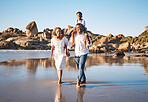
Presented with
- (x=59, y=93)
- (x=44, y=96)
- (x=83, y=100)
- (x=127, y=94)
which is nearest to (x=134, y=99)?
(x=127, y=94)

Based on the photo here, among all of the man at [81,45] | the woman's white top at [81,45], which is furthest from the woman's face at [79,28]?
the woman's white top at [81,45]

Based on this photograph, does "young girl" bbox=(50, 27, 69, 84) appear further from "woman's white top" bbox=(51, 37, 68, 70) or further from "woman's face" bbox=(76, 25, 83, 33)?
"woman's face" bbox=(76, 25, 83, 33)

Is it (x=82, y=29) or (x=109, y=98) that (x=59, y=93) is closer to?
(x=109, y=98)

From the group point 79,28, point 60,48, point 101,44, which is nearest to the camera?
point 79,28

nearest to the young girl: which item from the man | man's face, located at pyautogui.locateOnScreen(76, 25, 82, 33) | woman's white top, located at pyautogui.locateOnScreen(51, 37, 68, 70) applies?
woman's white top, located at pyautogui.locateOnScreen(51, 37, 68, 70)

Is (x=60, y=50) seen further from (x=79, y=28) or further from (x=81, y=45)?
(x=79, y=28)

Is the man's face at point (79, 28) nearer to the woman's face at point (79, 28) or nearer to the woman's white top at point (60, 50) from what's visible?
the woman's face at point (79, 28)

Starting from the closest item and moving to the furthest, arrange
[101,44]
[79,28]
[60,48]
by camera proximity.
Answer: [79,28]
[60,48]
[101,44]

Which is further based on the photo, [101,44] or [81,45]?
[101,44]

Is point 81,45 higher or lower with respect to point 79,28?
lower

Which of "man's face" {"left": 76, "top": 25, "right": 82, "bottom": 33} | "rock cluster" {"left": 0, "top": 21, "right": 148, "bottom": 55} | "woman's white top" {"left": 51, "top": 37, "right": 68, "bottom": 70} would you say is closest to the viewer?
"man's face" {"left": 76, "top": 25, "right": 82, "bottom": 33}

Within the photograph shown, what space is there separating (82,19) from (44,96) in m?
2.72

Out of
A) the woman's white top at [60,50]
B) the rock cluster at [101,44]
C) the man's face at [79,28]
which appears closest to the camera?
the man's face at [79,28]

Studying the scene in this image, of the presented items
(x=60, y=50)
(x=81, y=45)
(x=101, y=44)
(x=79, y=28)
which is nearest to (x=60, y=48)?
(x=60, y=50)
